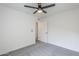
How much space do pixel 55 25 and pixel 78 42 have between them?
6.55 feet

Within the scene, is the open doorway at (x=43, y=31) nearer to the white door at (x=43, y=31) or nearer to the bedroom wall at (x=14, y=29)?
the white door at (x=43, y=31)

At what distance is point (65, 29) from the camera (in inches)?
194

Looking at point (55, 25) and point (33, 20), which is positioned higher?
point (33, 20)

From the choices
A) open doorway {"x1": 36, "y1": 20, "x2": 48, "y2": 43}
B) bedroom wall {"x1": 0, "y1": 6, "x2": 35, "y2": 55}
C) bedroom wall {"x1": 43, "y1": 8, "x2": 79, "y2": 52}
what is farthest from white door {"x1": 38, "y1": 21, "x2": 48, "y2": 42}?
bedroom wall {"x1": 0, "y1": 6, "x2": 35, "y2": 55}

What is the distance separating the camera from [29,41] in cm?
567

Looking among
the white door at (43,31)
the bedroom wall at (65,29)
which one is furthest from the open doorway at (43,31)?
the bedroom wall at (65,29)

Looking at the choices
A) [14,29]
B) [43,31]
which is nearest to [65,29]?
[43,31]

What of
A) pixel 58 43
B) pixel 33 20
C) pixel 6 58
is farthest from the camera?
pixel 33 20

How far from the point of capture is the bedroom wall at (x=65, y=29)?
175 inches

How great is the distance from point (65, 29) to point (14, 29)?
3437mm

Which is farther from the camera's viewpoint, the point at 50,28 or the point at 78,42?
the point at 50,28

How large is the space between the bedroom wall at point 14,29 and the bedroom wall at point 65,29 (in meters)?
1.70

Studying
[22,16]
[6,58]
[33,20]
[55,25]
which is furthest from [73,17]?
[6,58]

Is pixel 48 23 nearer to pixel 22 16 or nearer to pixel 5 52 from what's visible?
pixel 22 16
